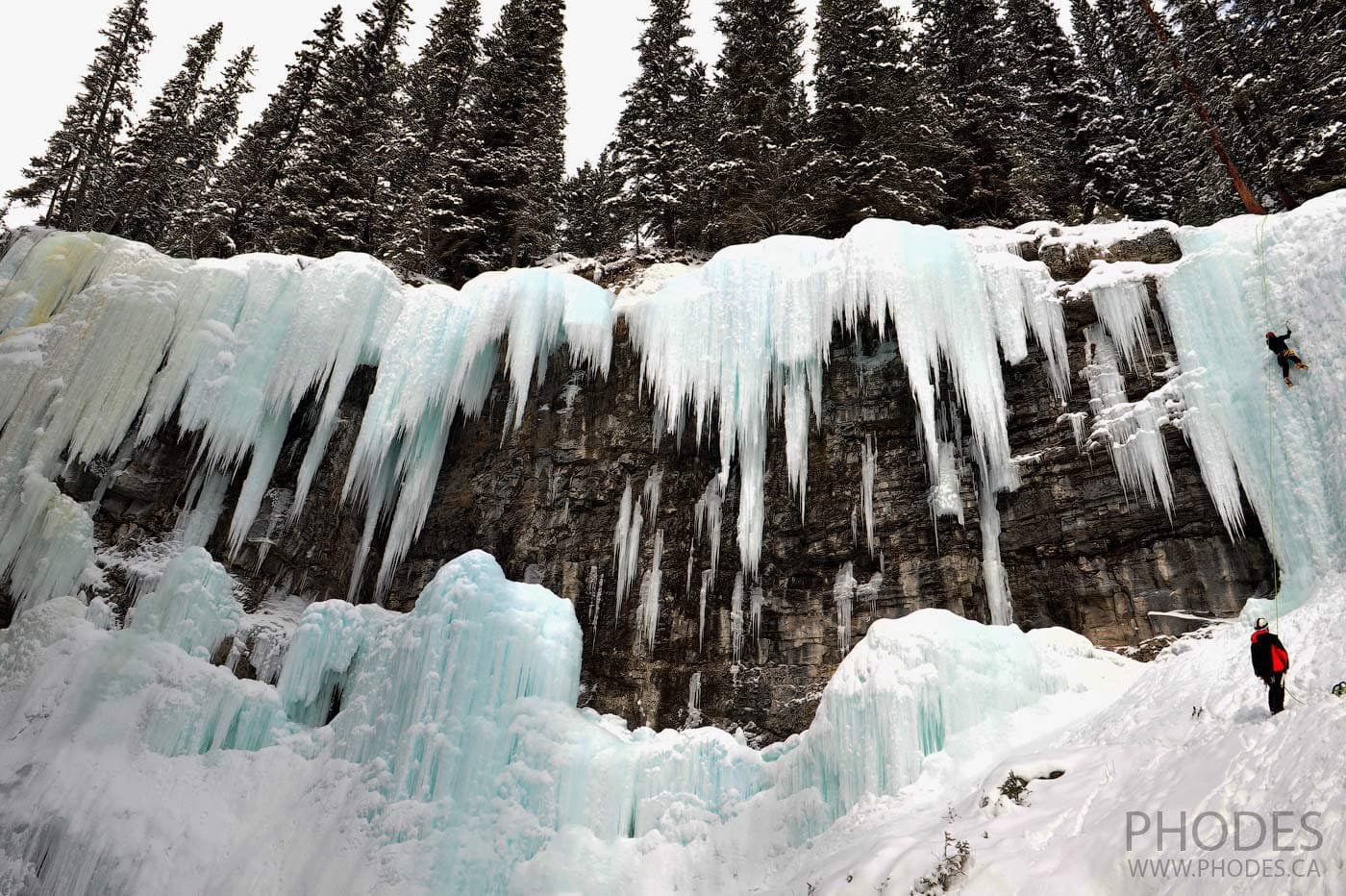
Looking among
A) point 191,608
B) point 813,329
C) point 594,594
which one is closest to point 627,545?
point 594,594

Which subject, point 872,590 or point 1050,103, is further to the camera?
point 1050,103

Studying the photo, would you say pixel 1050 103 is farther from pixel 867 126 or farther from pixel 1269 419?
pixel 1269 419

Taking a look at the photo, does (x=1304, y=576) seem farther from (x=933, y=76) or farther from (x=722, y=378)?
(x=933, y=76)

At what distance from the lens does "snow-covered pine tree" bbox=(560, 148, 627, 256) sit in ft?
81.0

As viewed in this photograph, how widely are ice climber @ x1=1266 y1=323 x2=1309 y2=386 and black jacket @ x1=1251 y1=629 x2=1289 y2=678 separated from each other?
6655 millimetres

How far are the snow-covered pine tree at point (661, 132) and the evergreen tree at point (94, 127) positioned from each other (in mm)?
15001

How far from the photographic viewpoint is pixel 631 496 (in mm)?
14172

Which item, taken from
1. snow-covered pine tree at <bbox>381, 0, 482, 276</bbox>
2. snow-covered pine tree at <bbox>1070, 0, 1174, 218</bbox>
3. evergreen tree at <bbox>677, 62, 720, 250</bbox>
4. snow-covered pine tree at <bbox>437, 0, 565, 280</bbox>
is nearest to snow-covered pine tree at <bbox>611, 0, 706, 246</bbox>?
evergreen tree at <bbox>677, 62, 720, 250</bbox>

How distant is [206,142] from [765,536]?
23157 millimetres

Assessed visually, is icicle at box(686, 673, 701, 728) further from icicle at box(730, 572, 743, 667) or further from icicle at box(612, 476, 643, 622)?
icicle at box(612, 476, 643, 622)

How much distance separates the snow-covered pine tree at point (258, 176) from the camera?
20688mm

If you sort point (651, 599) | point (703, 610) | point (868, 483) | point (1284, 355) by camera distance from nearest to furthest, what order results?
point (1284, 355) < point (868, 483) < point (703, 610) < point (651, 599)

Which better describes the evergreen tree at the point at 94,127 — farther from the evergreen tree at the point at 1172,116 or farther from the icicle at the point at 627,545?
the evergreen tree at the point at 1172,116

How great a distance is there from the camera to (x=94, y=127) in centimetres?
2278
